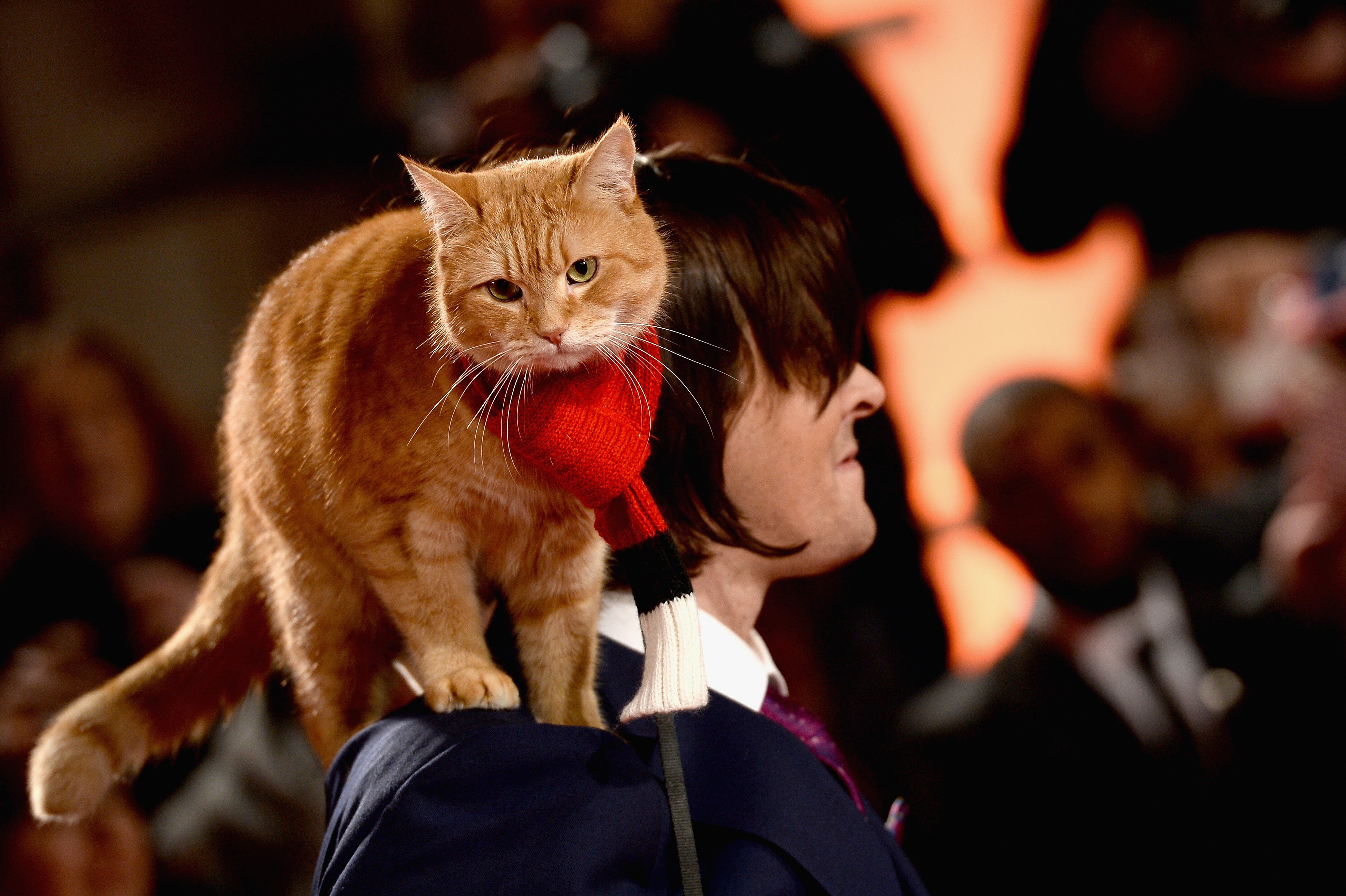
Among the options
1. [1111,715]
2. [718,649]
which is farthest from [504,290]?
[1111,715]

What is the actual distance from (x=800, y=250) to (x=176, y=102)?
1633 millimetres

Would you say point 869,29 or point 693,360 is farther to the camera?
→ point 869,29

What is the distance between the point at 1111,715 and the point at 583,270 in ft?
4.99

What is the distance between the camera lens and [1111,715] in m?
1.73

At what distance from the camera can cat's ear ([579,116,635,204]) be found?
22.8 inches

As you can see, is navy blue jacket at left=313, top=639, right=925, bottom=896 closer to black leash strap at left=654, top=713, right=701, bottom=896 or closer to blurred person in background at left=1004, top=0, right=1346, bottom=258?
black leash strap at left=654, top=713, right=701, bottom=896

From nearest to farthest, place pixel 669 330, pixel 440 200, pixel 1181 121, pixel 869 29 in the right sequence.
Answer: pixel 440 200
pixel 669 330
pixel 869 29
pixel 1181 121

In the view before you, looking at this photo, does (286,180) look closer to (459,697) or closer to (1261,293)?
(459,697)

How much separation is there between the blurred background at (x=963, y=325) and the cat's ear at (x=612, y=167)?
78 cm

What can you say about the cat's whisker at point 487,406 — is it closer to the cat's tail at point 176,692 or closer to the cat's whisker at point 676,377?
the cat's whisker at point 676,377

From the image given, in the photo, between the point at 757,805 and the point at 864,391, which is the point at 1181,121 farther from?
the point at 757,805

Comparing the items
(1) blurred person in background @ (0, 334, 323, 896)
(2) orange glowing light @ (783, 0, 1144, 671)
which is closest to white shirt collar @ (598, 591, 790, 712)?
(1) blurred person in background @ (0, 334, 323, 896)

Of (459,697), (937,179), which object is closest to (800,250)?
(459,697)

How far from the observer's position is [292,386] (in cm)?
64
